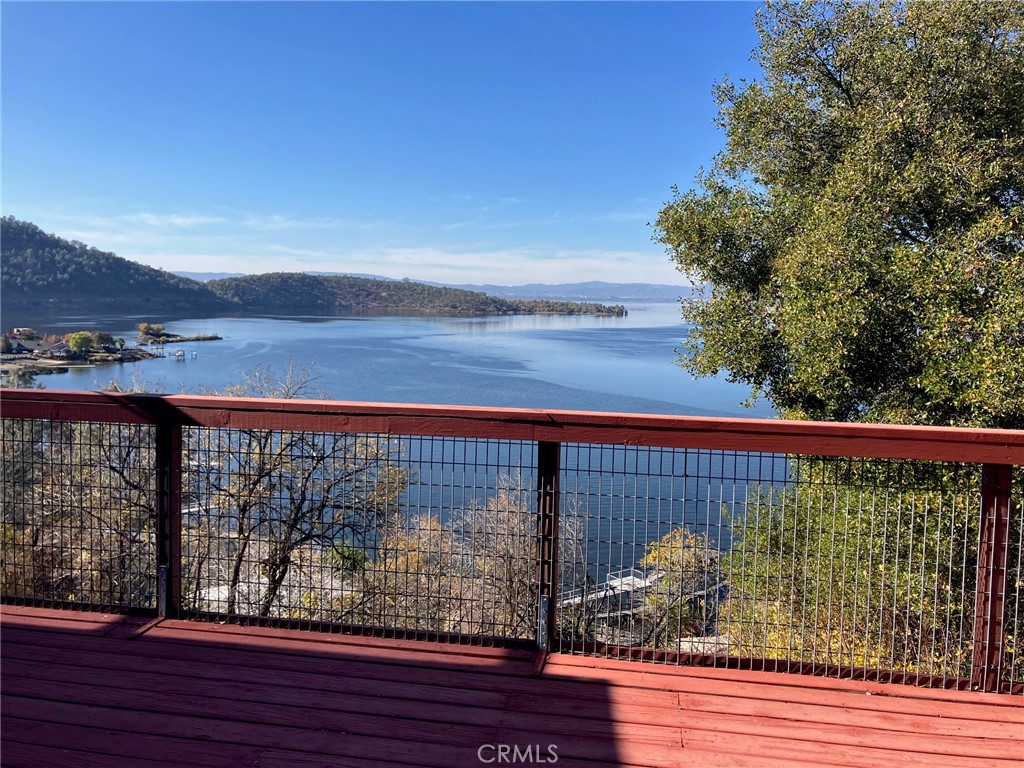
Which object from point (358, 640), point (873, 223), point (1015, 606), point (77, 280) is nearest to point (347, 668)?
point (358, 640)

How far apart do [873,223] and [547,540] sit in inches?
273

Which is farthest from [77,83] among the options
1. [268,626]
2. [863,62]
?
[268,626]

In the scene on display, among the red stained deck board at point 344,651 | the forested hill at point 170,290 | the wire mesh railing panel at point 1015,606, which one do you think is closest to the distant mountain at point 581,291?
the forested hill at point 170,290

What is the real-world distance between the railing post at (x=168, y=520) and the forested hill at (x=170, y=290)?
40851mm

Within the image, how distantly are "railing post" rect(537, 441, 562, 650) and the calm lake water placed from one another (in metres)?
10.2

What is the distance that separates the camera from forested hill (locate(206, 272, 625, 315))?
56719 millimetres

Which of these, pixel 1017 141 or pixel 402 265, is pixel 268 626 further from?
pixel 402 265

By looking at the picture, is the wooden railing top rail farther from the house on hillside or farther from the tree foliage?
the house on hillside

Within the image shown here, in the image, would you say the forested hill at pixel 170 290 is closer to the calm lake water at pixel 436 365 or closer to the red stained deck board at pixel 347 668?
the calm lake water at pixel 436 365

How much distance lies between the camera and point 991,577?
89.8 inches

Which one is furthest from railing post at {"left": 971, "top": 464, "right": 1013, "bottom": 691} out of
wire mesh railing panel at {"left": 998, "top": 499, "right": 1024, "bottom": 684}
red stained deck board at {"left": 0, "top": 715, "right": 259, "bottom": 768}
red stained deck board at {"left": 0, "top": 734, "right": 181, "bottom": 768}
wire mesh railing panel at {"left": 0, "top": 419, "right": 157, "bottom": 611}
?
wire mesh railing panel at {"left": 0, "top": 419, "right": 157, "bottom": 611}

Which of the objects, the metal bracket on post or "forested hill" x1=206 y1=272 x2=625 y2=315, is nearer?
the metal bracket on post

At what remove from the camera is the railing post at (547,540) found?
8.14 ft

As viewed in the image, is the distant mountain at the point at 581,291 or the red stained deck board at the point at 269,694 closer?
the red stained deck board at the point at 269,694
